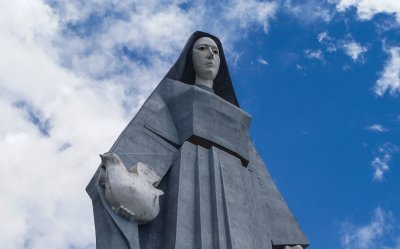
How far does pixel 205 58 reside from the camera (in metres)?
11.5

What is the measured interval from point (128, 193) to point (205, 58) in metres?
3.92

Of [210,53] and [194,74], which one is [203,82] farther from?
[210,53]

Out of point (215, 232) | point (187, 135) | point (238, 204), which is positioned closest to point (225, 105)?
point (187, 135)

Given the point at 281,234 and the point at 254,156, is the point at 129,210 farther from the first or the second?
the point at 254,156

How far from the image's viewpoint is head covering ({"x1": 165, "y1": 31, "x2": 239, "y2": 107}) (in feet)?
37.6

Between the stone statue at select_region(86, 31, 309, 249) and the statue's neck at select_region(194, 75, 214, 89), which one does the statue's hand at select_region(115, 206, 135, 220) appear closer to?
the stone statue at select_region(86, 31, 309, 249)

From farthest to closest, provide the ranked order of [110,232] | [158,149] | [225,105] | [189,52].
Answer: [189,52]
[225,105]
[158,149]
[110,232]

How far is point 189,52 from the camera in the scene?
38.3 feet

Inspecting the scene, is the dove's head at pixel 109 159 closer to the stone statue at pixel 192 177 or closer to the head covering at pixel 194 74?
the stone statue at pixel 192 177

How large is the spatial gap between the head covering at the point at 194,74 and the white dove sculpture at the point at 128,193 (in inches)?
125

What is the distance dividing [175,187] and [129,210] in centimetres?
101

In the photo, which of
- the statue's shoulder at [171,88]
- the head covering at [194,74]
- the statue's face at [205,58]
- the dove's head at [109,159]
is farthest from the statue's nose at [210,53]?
the dove's head at [109,159]

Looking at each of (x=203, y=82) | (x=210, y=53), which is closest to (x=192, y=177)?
(x=203, y=82)

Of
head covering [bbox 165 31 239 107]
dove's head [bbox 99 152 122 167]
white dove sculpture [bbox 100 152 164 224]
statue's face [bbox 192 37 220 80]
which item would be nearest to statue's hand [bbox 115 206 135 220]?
white dove sculpture [bbox 100 152 164 224]
